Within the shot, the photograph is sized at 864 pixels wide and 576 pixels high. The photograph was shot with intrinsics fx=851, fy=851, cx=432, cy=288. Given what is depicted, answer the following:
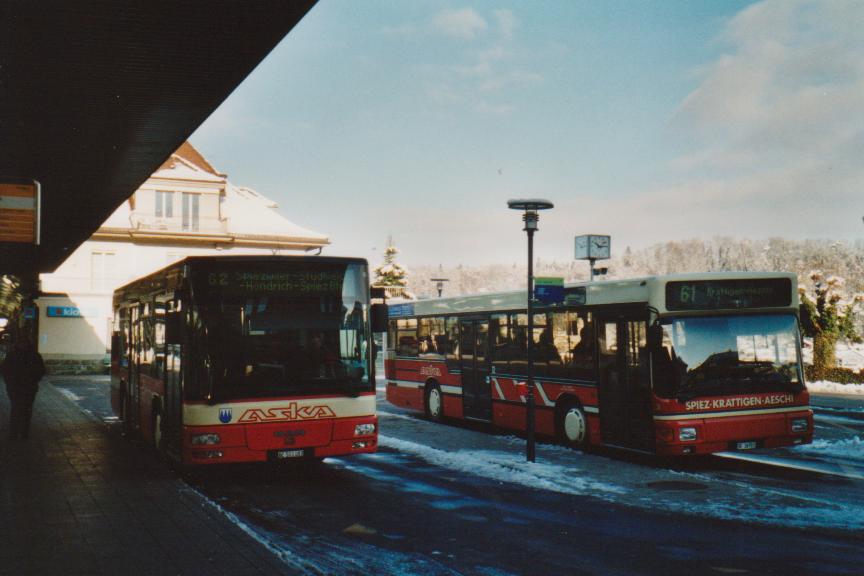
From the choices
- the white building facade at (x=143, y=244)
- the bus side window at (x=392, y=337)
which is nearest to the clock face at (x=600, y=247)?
the bus side window at (x=392, y=337)

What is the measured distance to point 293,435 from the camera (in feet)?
35.4

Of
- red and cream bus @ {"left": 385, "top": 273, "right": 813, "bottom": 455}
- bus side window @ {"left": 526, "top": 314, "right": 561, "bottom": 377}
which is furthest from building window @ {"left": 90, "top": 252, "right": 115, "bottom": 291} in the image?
red and cream bus @ {"left": 385, "top": 273, "right": 813, "bottom": 455}

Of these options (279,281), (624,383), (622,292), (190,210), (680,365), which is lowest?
(624,383)

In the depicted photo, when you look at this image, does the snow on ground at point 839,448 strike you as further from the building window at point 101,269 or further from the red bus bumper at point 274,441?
the building window at point 101,269

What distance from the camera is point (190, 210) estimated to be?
50.2 metres

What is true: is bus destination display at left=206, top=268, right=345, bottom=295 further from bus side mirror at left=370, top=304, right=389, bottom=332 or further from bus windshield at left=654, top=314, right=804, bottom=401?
bus windshield at left=654, top=314, right=804, bottom=401

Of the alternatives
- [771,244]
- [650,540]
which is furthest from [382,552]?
[771,244]

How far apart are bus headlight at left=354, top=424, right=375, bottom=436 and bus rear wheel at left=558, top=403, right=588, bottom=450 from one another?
3983 millimetres

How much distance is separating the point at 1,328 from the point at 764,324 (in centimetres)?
9129

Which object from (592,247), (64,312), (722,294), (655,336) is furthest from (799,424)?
(64,312)

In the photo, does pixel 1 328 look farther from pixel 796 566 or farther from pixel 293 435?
pixel 796 566

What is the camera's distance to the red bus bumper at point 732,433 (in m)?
11.5

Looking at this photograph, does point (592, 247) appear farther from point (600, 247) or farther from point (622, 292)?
point (622, 292)

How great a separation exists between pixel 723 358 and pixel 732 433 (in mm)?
1038
